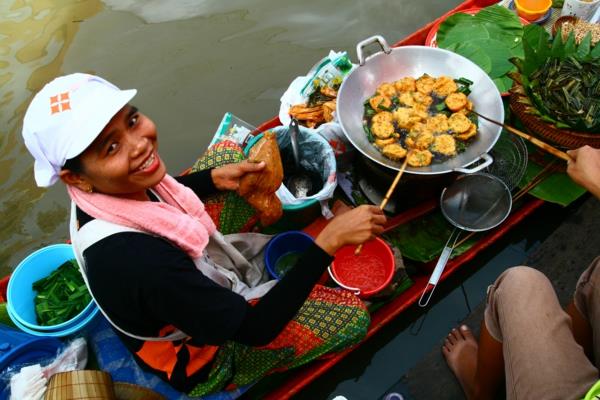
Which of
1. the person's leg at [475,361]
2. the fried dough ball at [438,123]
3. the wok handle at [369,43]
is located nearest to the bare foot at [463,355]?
the person's leg at [475,361]

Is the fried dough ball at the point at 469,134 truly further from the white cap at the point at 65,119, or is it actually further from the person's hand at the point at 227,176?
the white cap at the point at 65,119

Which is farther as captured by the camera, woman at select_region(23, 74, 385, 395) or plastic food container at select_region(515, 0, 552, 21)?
plastic food container at select_region(515, 0, 552, 21)

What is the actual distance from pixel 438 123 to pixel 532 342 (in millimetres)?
1524

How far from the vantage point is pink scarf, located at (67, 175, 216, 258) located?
5.67 feet

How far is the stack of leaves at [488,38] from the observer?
3.47 metres

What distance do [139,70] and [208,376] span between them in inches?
134

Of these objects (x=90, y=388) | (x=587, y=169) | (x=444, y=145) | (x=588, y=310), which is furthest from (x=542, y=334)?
(x=90, y=388)

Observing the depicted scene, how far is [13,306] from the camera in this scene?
249 centimetres

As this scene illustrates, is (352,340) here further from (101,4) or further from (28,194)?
A: (101,4)

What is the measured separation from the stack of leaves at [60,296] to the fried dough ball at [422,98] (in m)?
2.36

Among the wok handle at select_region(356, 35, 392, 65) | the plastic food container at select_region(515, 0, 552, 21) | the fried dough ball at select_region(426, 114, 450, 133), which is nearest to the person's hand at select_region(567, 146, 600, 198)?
the fried dough ball at select_region(426, 114, 450, 133)

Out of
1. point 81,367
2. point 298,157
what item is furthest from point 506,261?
point 81,367

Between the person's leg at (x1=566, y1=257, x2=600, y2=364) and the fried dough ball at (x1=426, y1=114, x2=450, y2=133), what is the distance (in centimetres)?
119

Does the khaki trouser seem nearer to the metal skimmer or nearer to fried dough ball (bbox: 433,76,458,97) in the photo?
the metal skimmer
